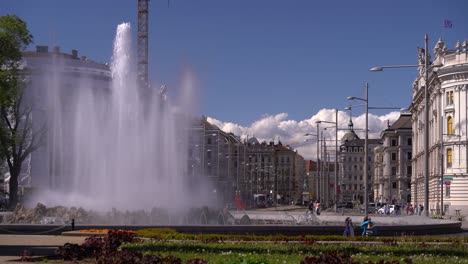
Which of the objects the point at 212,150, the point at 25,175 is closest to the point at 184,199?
the point at 25,175

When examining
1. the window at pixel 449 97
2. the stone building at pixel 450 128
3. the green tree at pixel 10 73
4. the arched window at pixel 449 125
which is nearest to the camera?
the green tree at pixel 10 73

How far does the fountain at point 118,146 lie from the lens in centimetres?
4759

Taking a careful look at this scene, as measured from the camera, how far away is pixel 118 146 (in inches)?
1948

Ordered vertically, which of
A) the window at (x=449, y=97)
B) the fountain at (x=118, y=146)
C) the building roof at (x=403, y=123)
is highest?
the building roof at (x=403, y=123)

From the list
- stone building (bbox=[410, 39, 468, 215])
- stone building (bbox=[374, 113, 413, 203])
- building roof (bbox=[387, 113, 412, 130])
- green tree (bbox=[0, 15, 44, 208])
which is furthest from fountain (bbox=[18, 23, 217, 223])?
building roof (bbox=[387, 113, 412, 130])

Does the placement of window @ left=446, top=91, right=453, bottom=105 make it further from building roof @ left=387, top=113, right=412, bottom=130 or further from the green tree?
building roof @ left=387, top=113, right=412, bottom=130

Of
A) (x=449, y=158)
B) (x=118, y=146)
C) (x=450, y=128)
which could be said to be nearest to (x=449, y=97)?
(x=450, y=128)

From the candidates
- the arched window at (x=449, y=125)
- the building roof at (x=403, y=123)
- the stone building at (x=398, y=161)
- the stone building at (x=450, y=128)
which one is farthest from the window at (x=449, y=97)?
the building roof at (x=403, y=123)

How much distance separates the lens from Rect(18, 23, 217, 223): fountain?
47594 mm

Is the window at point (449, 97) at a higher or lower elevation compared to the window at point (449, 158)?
higher

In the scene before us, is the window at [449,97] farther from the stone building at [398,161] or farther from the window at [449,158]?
the stone building at [398,161]

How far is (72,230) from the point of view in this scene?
33969mm

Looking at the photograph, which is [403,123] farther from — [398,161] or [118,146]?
[118,146]

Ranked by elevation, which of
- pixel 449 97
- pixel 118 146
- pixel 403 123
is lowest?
pixel 118 146
